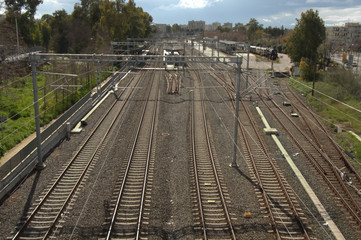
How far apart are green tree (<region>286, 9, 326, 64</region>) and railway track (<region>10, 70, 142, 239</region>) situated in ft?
77.2

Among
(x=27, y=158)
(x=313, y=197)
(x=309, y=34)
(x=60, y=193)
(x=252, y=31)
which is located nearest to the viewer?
(x=313, y=197)

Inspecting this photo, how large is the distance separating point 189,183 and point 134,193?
1804mm

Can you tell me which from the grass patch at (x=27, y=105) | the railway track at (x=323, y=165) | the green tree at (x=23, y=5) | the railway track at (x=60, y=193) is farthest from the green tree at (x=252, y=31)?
the railway track at (x=60, y=193)

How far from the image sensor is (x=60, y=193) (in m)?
10.1

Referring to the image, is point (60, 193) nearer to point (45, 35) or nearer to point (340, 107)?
point (340, 107)

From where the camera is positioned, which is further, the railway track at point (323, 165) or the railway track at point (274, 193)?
the railway track at point (323, 165)

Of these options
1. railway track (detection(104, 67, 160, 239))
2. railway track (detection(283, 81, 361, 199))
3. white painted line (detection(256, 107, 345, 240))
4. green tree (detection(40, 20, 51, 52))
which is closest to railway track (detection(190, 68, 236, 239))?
railway track (detection(104, 67, 160, 239))

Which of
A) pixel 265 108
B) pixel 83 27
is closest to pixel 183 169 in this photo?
pixel 265 108

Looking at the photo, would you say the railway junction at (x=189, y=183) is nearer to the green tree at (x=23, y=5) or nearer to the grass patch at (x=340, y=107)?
the grass patch at (x=340, y=107)

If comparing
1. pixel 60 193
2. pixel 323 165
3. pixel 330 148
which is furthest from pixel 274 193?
pixel 60 193

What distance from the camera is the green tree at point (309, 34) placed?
103ft

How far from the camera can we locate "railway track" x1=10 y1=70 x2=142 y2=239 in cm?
827

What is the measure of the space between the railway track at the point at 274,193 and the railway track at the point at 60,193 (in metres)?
5.54

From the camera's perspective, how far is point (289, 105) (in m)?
21.7
